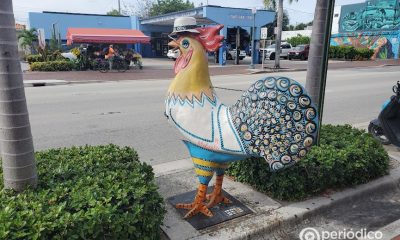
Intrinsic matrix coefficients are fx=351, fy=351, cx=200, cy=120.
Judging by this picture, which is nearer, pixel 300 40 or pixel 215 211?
pixel 215 211

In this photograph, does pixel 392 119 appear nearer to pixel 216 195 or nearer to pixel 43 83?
pixel 216 195

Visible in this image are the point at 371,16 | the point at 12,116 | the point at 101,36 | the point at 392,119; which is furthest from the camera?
the point at 371,16

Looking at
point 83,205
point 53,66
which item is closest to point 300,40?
point 53,66

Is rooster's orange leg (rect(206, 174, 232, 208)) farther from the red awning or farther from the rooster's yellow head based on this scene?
the red awning

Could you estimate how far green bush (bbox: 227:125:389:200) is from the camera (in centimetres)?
388

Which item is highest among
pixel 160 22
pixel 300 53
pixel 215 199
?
pixel 160 22

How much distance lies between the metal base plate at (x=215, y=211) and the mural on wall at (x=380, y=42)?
117 feet

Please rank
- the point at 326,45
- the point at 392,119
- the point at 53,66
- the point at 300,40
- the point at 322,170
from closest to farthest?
the point at 322,170
the point at 326,45
the point at 392,119
the point at 53,66
the point at 300,40

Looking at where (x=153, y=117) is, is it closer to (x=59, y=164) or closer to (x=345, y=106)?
(x=59, y=164)

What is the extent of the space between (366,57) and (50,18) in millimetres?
30104

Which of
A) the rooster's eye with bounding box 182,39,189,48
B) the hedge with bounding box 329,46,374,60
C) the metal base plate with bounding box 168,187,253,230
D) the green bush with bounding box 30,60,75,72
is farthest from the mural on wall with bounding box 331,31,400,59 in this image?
the rooster's eye with bounding box 182,39,189,48

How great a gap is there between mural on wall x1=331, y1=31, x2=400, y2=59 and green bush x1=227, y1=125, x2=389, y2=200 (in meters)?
34.1

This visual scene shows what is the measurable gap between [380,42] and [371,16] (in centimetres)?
306

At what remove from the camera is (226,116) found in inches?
122
